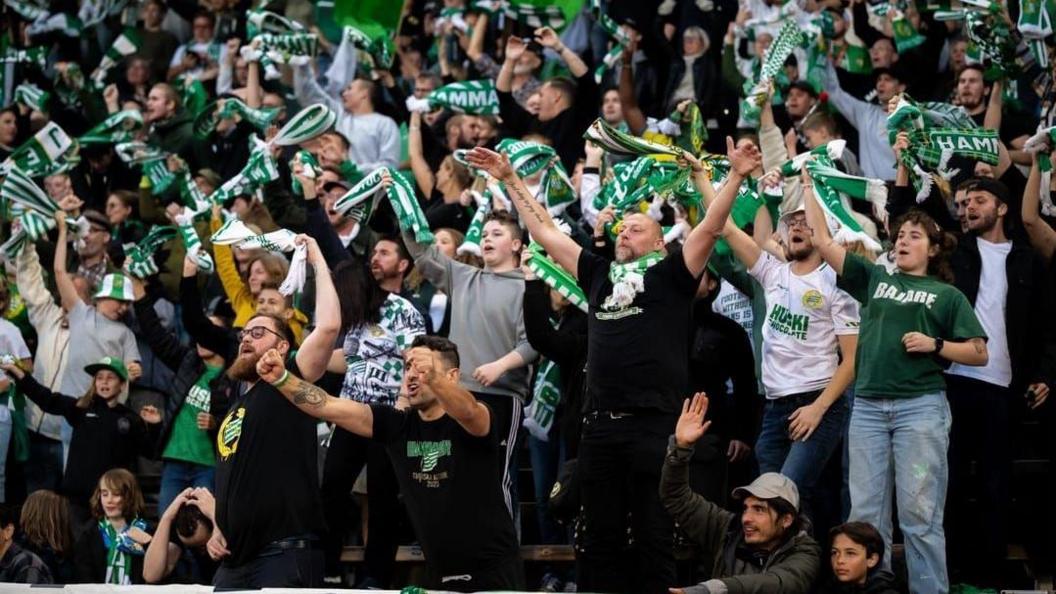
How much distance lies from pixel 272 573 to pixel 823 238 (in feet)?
10.0

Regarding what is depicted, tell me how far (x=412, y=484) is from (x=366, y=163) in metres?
5.45

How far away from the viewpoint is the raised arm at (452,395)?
743cm

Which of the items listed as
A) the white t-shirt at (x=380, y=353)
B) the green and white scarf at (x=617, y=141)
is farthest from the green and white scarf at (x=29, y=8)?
the green and white scarf at (x=617, y=141)

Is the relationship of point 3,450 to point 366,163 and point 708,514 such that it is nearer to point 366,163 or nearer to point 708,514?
point 366,163

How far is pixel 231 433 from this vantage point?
7.78 m

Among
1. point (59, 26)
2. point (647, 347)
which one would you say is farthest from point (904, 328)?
point (59, 26)

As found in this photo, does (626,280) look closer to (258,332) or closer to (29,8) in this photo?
(258,332)

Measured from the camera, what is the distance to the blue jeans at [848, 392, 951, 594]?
802 centimetres

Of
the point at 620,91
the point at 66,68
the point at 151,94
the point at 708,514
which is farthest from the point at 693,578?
the point at 66,68

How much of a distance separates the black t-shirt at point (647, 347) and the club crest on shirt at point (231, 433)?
61.5 inches

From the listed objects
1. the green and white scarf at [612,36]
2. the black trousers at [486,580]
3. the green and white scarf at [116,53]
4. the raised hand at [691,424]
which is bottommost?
the black trousers at [486,580]

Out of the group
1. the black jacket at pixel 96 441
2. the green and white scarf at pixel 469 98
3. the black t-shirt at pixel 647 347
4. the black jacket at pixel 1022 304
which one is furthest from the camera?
the green and white scarf at pixel 469 98

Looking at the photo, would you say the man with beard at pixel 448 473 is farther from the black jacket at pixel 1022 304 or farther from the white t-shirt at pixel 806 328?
the black jacket at pixel 1022 304

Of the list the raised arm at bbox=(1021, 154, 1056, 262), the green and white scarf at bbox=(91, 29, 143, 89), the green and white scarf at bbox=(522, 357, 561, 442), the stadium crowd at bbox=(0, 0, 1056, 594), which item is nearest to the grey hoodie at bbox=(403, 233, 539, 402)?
the stadium crowd at bbox=(0, 0, 1056, 594)
